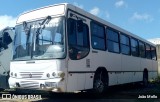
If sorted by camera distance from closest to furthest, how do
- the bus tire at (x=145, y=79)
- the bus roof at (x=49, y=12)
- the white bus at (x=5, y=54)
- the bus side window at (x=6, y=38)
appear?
the bus roof at (x=49, y=12), the white bus at (x=5, y=54), the bus side window at (x=6, y=38), the bus tire at (x=145, y=79)

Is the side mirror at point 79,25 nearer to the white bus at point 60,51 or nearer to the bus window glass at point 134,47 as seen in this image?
the white bus at point 60,51

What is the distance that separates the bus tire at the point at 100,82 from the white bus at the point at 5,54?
411cm

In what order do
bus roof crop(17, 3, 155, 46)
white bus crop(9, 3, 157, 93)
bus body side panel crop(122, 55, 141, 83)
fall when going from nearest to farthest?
white bus crop(9, 3, 157, 93)
bus roof crop(17, 3, 155, 46)
bus body side panel crop(122, 55, 141, 83)

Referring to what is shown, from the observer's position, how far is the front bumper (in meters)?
9.09

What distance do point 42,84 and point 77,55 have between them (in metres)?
1.65

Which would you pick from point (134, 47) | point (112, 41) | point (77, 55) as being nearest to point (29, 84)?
point (77, 55)

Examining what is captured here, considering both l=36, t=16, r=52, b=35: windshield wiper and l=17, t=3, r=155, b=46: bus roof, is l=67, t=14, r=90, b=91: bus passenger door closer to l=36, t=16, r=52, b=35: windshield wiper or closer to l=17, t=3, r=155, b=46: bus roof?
l=17, t=3, r=155, b=46: bus roof

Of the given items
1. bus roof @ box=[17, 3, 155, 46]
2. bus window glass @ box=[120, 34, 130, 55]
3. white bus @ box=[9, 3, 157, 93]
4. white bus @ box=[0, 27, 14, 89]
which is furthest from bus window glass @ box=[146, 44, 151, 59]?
white bus @ box=[0, 27, 14, 89]

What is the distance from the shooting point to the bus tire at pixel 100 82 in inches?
450

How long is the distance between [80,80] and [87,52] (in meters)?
1.24

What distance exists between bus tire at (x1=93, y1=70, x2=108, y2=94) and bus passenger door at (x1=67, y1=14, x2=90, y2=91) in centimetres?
92

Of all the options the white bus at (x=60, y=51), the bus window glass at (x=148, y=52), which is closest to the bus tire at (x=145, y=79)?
the bus window glass at (x=148, y=52)

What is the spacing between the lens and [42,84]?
30.6 ft

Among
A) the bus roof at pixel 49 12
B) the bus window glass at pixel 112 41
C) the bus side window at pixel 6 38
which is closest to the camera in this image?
the bus roof at pixel 49 12
